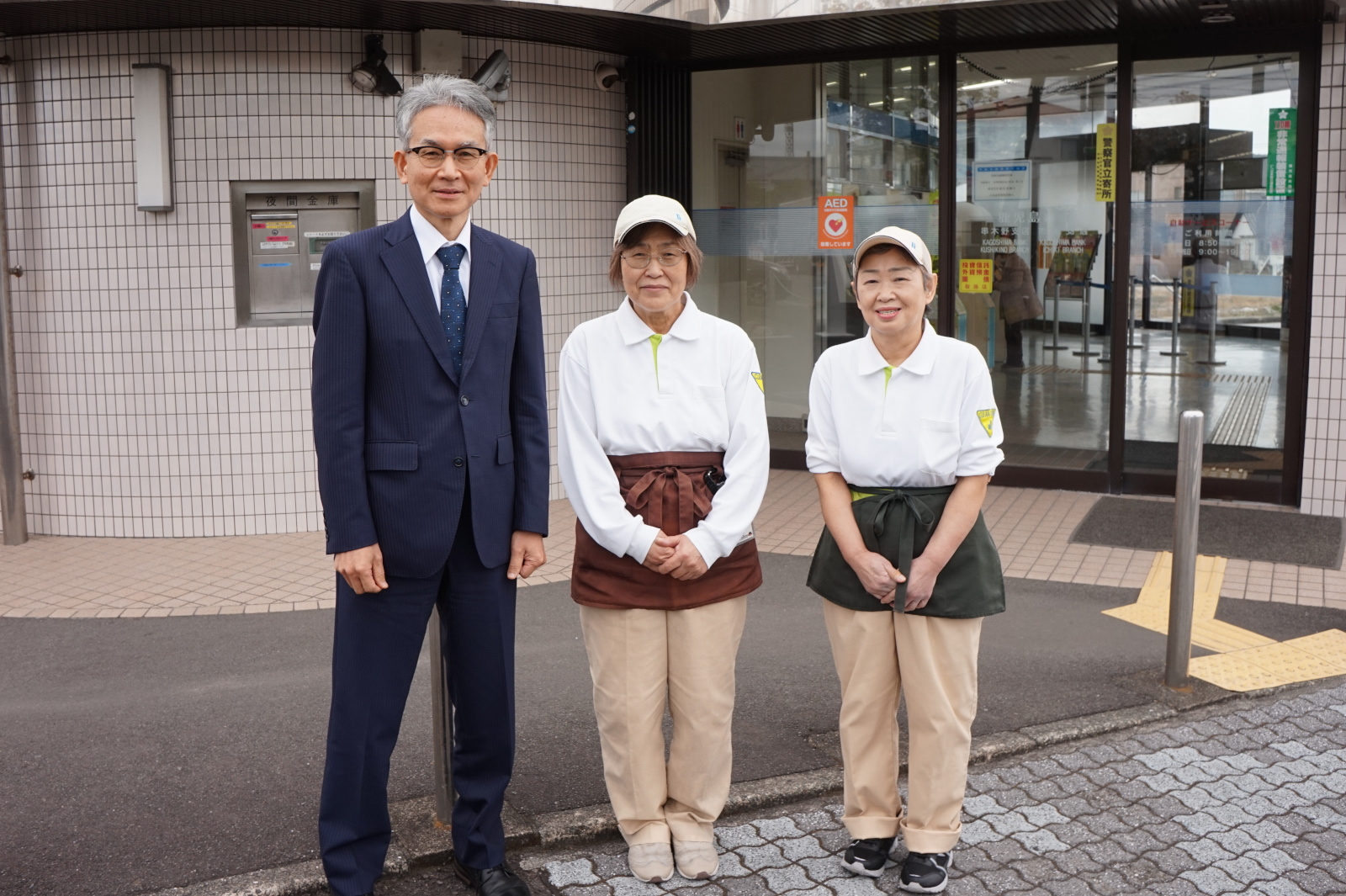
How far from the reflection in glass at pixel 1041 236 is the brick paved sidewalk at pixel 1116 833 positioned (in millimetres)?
4926

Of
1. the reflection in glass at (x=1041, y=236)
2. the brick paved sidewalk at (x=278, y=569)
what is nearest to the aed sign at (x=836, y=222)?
the reflection in glass at (x=1041, y=236)

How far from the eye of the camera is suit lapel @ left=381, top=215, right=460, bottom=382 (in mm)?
3393

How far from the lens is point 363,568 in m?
3.36

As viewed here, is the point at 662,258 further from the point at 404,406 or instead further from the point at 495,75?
the point at 495,75

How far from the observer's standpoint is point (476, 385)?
137 inches

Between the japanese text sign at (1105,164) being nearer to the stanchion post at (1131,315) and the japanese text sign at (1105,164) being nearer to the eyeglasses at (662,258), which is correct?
the stanchion post at (1131,315)

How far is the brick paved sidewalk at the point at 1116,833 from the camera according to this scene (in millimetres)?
3693

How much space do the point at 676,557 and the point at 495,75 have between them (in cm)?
533

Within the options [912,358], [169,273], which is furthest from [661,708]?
[169,273]

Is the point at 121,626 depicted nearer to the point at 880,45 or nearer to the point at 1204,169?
the point at 880,45

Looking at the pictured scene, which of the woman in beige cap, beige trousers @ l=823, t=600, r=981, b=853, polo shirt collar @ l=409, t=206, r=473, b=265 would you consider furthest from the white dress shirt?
beige trousers @ l=823, t=600, r=981, b=853

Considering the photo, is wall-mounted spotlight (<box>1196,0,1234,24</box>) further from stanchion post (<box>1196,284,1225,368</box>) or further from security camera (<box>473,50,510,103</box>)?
security camera (<box>473,50,510,103</box>)

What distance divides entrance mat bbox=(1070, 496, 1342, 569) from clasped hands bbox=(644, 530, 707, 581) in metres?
4.50

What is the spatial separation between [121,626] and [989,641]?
4.09 meters
